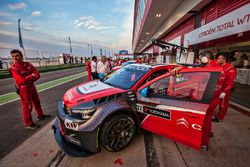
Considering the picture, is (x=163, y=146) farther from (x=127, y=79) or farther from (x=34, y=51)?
(x=34, y=51)

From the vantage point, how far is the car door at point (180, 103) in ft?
5.72

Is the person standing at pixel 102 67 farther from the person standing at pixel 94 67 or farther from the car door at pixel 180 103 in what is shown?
the car door at pixel 180 103

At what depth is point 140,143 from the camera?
2.35 meters

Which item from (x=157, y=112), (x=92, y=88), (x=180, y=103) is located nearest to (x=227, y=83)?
(x=180, y=103)

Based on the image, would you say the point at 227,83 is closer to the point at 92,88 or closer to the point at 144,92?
the point at 144,92

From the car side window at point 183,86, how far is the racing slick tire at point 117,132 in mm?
660

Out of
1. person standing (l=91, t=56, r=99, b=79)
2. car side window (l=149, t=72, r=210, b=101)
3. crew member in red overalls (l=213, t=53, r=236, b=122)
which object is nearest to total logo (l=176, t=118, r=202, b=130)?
car side window (l=149, t=72, r=210, b=101)

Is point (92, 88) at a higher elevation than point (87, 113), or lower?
higher

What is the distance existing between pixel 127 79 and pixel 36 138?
2.31 metres

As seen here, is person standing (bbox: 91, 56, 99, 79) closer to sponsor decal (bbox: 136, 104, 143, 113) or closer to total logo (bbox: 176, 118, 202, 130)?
sponsor decal (bbox: 136, 104, 143, 113)

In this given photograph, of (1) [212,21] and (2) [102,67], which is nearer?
(1) [212,21]

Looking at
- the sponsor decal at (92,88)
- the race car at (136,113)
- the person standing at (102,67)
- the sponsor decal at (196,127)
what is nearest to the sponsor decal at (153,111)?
the race car at (136,113)

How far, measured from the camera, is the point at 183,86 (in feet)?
7.31

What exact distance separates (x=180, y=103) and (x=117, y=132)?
3.78 ft
